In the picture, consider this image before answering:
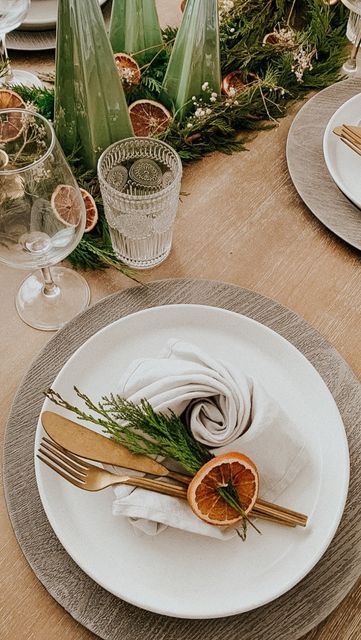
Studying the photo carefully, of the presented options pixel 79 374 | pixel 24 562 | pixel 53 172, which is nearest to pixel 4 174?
pixel 53 172

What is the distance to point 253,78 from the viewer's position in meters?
1.14

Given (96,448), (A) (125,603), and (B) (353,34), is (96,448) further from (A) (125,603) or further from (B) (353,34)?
(B) (353,34)

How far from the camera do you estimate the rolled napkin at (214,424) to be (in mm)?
652

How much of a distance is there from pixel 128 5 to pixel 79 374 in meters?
0.61

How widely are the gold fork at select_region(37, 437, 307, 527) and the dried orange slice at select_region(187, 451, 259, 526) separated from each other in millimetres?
20

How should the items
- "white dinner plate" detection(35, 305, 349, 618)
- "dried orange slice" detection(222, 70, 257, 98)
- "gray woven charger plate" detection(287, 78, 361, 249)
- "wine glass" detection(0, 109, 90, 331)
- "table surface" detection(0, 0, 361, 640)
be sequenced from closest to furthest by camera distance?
"white dinner plate" detection(35, 305, 349, 618) → "wine glass" detection(0, 109, 90, 331) → "table surface" detection(0, 0, 361, 640) → "gray woven charger plate" detection(287, 78, 361, 249) → "dried orange slice" detection(222, 70, 257, 98)

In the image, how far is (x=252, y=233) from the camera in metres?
0.98

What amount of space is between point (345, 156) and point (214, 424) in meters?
0.54

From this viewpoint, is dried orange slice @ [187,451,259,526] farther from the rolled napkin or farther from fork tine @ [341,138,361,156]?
fork tine @ [341,138,361,156]

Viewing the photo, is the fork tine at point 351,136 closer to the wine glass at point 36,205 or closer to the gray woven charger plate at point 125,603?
the gray woven charger plate at point 125,603

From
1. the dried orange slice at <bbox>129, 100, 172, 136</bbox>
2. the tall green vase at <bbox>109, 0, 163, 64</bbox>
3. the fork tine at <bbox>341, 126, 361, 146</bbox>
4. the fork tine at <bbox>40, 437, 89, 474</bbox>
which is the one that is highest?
the tall green vase at <bbox>109, 0, 163, 64</bbox>

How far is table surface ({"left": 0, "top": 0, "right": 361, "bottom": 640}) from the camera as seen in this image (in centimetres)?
87

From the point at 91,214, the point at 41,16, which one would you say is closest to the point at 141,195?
the point at 91,214

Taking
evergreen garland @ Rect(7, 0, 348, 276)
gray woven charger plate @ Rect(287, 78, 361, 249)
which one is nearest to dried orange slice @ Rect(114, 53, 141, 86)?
evergreen garland @ Rect(7, 0, 348, 276)
